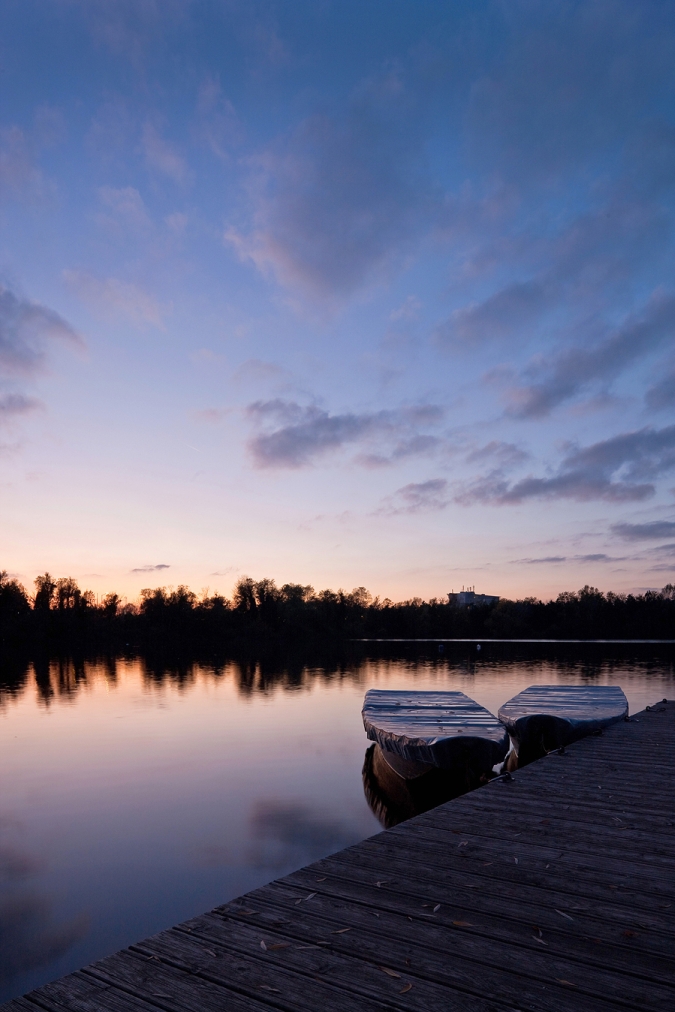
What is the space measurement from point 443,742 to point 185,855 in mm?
4657

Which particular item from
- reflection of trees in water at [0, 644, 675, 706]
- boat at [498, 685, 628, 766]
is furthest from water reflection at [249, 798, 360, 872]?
reflection of trees in water at [0, 644, 675, 706]

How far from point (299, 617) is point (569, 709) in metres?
104

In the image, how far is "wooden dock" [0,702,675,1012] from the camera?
3.38 meters

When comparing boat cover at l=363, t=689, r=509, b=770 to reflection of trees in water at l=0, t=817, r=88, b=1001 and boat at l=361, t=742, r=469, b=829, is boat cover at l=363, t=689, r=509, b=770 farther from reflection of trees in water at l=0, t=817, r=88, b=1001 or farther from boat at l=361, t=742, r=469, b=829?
reflection of trees in water at l=0, t=817, r=88, b=1001

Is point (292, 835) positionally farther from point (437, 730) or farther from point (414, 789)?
point (437, 730)

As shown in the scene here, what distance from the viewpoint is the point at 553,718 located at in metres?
12.4

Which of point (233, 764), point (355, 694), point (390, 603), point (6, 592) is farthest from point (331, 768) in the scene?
point (390, 603)

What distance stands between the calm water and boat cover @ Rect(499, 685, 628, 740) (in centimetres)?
380

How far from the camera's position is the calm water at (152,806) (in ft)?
26.1

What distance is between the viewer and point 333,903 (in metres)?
4.52

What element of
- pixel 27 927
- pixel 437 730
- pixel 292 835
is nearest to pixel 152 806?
pixel 292 835

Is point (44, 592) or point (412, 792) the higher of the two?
point (44, 592)

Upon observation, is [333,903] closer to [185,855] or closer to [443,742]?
[443,742]

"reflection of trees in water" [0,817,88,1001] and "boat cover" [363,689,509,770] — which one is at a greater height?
"boat cover" [363,689,509,770]
